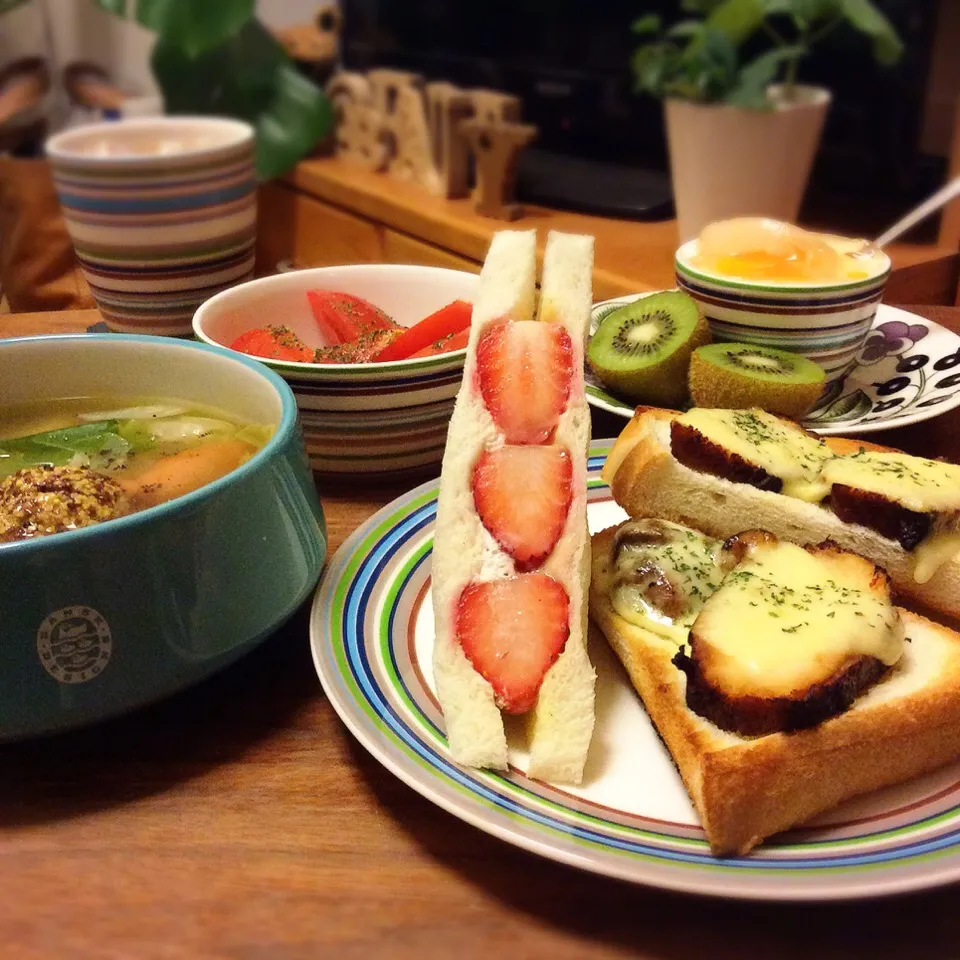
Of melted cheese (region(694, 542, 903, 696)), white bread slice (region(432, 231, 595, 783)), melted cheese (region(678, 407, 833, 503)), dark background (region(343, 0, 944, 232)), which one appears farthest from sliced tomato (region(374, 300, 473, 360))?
dark background (region(343, 0, 944, 232))

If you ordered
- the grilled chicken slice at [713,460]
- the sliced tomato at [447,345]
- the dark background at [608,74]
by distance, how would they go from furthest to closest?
the dark background at [608,74] → the sliced tomato at [447,345] → the grilled chicken slice at [713,460]

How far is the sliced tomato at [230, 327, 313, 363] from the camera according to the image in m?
1.16

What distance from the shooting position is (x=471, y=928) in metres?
0.62

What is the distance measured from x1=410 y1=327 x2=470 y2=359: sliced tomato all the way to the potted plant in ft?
4.94

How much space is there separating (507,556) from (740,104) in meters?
1.90

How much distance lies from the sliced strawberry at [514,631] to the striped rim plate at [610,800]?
0.05m

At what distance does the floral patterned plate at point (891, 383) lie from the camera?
1.24 metres

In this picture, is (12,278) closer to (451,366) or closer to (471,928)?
(451,366)

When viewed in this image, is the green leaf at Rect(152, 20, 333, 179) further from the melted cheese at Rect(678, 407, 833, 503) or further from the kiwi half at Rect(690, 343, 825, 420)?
the melted cheese at Rect(678, 407, 833, 503)

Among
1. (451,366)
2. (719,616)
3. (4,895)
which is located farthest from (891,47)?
(4,895)

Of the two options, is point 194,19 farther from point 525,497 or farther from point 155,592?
point 155,592

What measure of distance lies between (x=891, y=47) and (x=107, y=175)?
192cm

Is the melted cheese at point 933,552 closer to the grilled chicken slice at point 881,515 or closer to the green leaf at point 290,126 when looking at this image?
the grilled chicken slice at point 881,515

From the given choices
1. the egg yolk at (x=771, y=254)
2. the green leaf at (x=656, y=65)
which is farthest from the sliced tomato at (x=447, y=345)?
the green leaf at (x=656, y=65)
